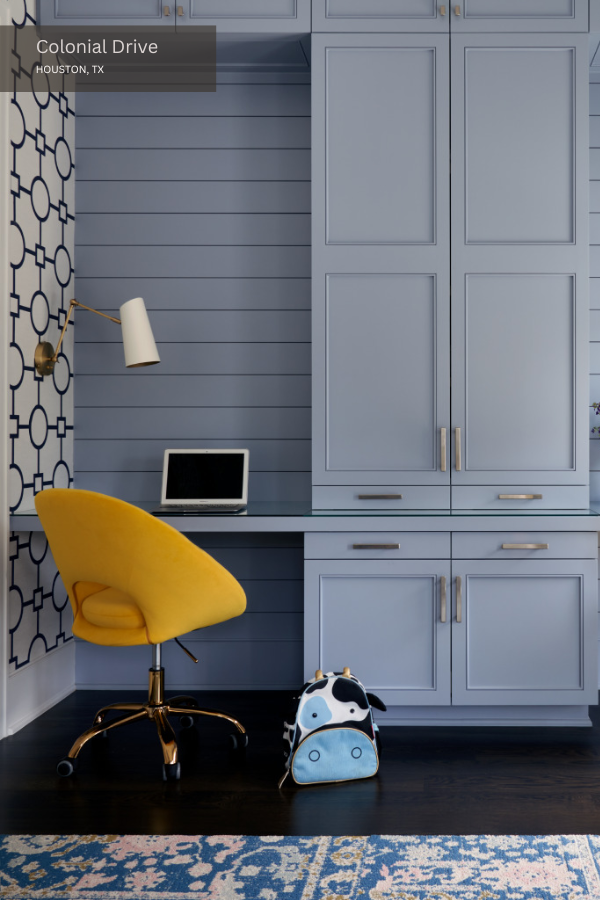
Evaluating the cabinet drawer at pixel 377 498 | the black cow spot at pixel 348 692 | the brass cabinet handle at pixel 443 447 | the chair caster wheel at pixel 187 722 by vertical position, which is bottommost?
the chair caster wheel at pixel 187 722

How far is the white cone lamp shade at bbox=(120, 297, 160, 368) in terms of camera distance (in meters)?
2.84

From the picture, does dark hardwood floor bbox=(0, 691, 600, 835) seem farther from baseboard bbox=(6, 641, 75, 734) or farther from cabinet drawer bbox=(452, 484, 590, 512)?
cabinet drawer bbox=(452, 484, 590, 512)

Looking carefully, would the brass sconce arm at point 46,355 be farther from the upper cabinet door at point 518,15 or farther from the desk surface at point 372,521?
the upper cabinet door at point 518,15

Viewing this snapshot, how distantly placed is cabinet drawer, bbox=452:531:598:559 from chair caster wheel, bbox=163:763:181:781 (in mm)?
1186

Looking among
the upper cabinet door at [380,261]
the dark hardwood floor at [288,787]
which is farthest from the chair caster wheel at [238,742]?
the upper cabinet door at [380,261]

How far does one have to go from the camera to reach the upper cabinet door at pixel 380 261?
9.17ft

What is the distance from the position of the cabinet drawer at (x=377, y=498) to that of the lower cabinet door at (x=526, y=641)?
0.92ft

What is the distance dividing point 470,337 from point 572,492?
712 mm

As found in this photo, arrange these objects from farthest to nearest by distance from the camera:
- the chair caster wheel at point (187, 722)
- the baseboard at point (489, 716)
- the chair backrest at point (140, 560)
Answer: the baseboard at point (489, 716), the chair caster wheel at point (187, 722), the chair backrest at point (140, 560)

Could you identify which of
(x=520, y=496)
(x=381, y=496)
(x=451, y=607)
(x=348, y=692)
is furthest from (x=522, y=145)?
(x=348, y=692)

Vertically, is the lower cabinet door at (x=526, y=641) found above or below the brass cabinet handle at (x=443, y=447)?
below

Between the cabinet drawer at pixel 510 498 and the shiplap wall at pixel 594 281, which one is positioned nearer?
the cabinet drawer at pixel 510 498

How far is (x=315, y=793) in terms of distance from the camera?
213cm

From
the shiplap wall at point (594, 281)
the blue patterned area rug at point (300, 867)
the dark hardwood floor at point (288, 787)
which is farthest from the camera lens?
the shiplap wall at point (594, 281)
